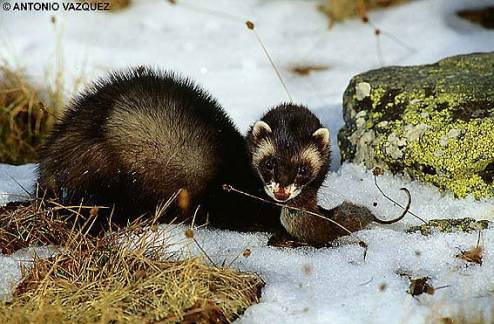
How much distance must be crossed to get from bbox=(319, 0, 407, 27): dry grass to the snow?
11cm

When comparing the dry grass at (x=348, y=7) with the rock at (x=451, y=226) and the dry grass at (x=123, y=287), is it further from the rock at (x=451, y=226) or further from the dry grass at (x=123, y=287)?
the dry grass at (x=123, y=287)

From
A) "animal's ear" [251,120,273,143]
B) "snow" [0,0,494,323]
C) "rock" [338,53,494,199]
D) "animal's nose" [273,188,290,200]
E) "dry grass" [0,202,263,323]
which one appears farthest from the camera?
"rock" [338,53,494,199]

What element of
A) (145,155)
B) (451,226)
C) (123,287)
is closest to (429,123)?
(451,226)

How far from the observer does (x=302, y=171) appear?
15.8 feet

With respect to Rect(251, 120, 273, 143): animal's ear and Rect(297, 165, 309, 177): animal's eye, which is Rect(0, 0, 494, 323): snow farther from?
Rect(251, 120, 273, 143): animal's ear

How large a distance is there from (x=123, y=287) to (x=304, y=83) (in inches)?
144

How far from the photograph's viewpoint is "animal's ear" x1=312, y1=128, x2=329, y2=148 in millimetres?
4846

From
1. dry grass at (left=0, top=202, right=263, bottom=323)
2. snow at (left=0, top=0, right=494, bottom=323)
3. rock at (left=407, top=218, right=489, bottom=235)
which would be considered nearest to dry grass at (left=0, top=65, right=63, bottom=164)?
snow at (left=0, top=0, right=494, bottom=323)

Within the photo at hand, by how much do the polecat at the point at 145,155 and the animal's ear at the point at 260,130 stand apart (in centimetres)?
33

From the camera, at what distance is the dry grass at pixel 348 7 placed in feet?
27.7

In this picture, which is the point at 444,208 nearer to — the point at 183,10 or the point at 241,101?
the point at 241,101

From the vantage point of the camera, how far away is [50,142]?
17.0 feet

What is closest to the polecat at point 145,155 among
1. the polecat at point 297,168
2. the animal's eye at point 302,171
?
the polecat at point 297,168

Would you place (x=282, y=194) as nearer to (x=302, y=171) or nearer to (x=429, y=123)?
(x=302, y=171)
